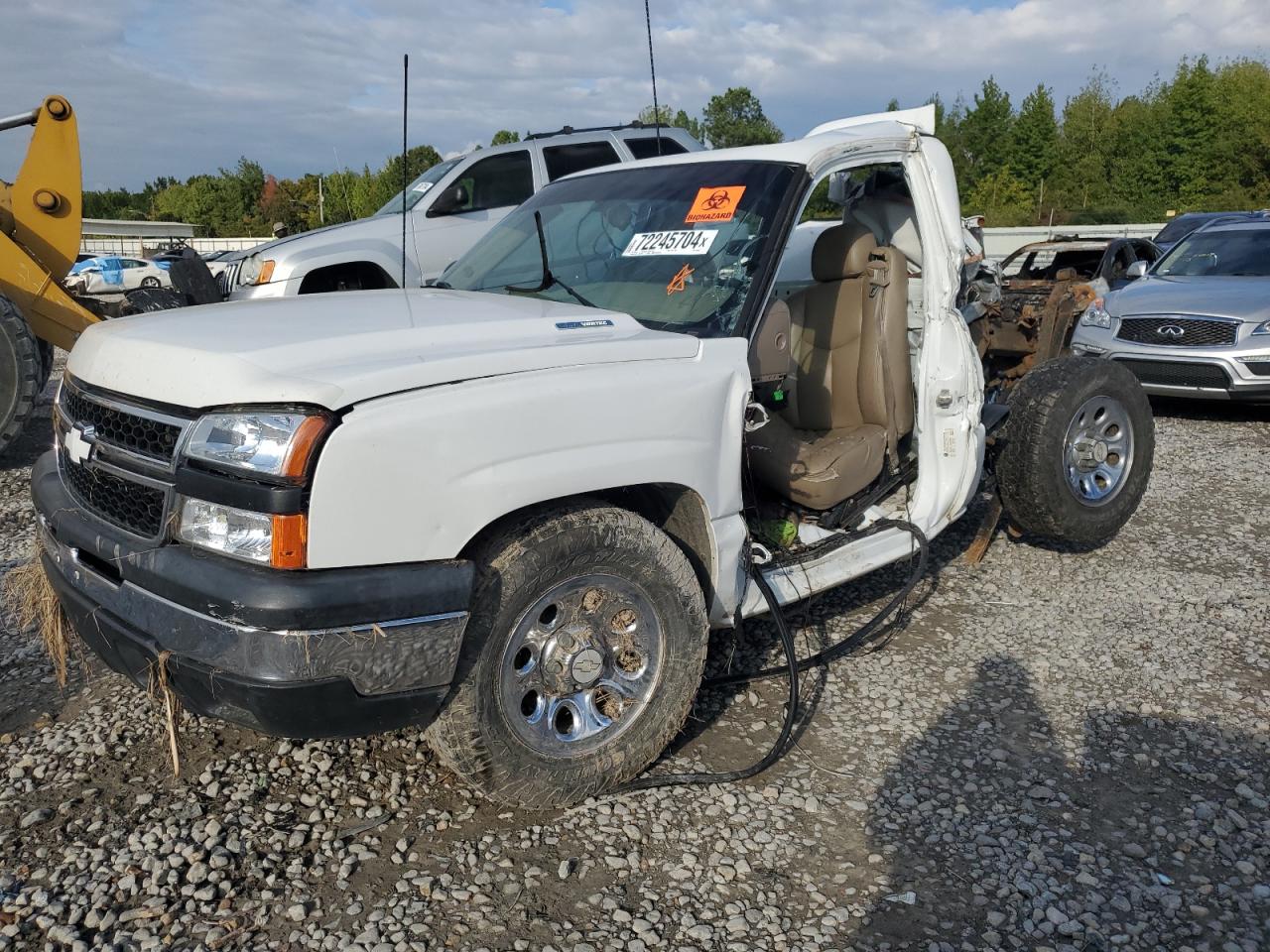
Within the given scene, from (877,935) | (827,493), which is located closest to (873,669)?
(827,493)

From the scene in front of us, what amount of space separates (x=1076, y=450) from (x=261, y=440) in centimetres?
403

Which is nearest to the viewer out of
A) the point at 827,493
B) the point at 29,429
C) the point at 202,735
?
the point at 202,735

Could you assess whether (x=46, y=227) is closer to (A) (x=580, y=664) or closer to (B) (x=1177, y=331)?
(A) (x=580, y=664)

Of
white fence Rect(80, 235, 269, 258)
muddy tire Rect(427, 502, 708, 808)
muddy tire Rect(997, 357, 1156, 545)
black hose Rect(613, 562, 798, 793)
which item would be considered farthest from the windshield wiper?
white fence Rect(80, 235, 269, 258)

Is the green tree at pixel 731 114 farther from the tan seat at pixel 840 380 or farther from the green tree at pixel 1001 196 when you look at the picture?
the tan seat at pixel 840 380

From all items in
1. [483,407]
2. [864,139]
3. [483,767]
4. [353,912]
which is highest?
[864,139]

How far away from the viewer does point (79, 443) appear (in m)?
3.01

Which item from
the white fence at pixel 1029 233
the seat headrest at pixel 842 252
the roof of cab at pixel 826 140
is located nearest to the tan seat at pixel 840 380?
the seat headrest at pixel 842 252

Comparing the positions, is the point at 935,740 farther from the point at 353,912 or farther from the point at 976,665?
the point at 353,912

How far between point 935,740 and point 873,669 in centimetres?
59

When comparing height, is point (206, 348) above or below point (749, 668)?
above

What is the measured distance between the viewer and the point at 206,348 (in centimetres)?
269

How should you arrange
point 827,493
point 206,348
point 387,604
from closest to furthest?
point 387,604 < point 206,348 < point 827,493

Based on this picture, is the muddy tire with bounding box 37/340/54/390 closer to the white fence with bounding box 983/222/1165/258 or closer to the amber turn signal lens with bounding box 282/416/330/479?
the amber turn signal lens with bounding box 282/416/330/479
